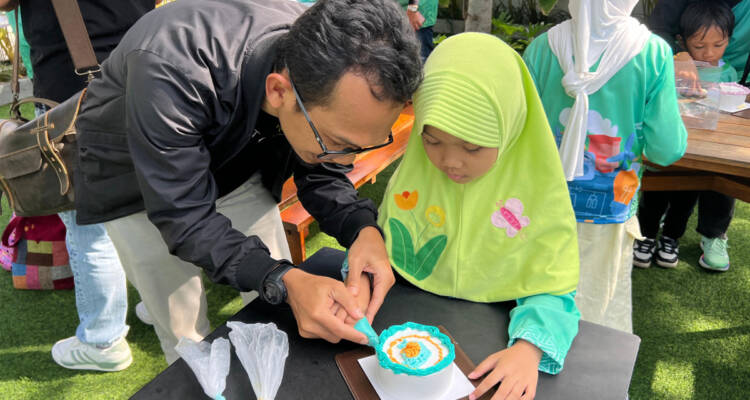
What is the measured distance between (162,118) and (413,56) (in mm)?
600

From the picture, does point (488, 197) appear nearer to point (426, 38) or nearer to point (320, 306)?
point (320, 306)

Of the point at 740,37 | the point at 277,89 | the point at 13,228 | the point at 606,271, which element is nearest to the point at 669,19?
the point at 740,37

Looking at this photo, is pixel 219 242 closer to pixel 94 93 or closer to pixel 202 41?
pixel 202 41

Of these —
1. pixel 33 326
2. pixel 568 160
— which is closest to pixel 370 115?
pixel 568 160

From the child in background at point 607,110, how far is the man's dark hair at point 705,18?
1.25 metres

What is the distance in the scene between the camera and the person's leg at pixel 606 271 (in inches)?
87.0

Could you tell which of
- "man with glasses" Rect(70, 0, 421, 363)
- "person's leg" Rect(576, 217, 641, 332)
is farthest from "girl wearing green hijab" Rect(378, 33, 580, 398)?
"person's leg" Rect(576, 217, 641, 332)

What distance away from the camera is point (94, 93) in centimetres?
155

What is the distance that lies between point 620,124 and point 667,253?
1.68 m

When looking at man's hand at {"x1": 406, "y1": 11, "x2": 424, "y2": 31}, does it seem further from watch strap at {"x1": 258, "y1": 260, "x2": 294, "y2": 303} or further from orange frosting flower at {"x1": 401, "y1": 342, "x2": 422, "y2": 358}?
orange frosting flower at {"x1": 401, "y1": 342, "x2": 422, "y2": 358}

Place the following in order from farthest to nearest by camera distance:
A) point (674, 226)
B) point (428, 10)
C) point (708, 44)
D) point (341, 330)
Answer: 1. point (428, 10)
2. point (674, 226)
3. point (708, 44)
4. point (341, 330)

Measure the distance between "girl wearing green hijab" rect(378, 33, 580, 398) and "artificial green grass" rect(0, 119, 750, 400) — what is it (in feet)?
4.76

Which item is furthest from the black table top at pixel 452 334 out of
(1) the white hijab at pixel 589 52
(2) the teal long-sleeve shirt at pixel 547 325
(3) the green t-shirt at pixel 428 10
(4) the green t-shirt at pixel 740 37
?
(3) the green t-shirt at pixel 428 10

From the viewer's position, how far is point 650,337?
274cm
